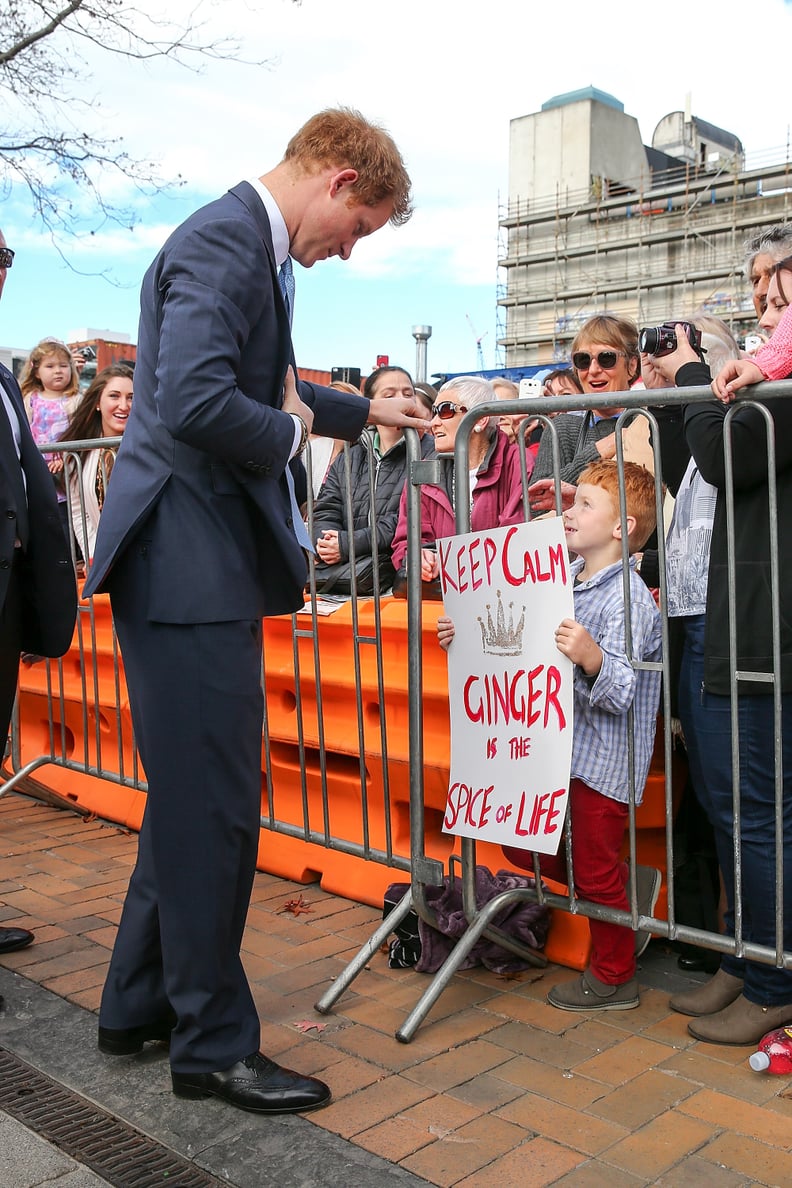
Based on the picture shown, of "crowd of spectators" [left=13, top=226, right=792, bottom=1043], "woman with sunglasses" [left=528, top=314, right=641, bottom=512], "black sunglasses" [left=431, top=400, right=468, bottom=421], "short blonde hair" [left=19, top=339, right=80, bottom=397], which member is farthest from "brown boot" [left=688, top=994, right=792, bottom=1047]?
"short blonde hair" [left=19, top=339, right=80, bottom=397]

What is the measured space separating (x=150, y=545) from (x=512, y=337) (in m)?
60.2

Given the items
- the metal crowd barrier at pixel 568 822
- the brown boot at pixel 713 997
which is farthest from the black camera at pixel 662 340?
the brown boot at pixel 713 997

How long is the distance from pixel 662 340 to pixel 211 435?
1.50m

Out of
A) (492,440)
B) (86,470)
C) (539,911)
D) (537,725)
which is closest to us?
(537,725)

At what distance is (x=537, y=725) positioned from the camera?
3.40 m

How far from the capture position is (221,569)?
283 centimetres

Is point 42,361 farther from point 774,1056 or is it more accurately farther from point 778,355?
point 774,1056

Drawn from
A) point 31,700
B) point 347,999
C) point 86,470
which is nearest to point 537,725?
point 347,999

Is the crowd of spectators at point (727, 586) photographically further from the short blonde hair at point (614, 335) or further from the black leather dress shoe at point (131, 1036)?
the black leather dress shoe at point (131, 1036)

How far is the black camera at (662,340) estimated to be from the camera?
3.47 m

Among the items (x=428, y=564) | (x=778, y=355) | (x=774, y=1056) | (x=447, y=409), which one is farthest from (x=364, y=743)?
(x=778, y=355)

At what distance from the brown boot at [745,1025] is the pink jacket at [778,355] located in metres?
1.74

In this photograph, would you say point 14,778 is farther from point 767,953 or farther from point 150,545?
point 767,953

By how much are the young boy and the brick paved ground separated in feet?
0.58
